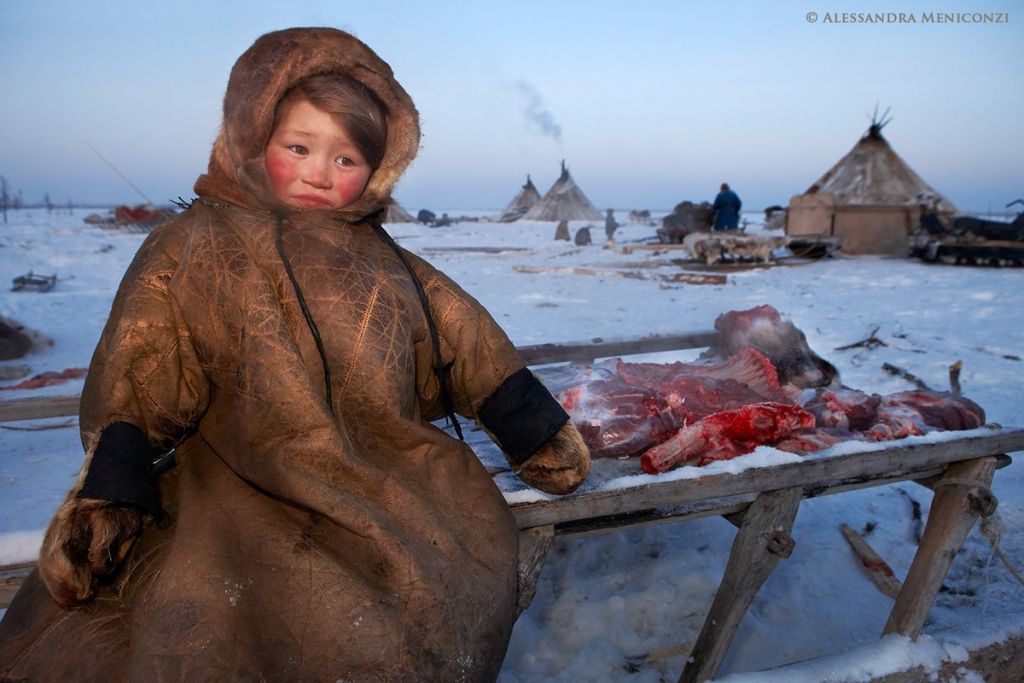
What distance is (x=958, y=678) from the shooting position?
256 cm

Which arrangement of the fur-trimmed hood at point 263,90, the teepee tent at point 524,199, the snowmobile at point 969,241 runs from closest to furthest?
the fur-trimmed hood at point 263,90 < the snowmobile at point 969,241 < the teepee tent at point 524,199

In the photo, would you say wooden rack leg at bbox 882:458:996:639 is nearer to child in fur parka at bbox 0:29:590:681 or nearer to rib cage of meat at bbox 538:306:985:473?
rib cage of meat at bbox 538:306:985:473

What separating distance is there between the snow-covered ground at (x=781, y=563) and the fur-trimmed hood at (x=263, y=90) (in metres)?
1.13

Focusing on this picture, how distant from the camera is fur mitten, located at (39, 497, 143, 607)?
1.36 meters

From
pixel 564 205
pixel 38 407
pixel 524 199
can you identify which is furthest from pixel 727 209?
pixel 524 199

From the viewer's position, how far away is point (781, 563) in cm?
357

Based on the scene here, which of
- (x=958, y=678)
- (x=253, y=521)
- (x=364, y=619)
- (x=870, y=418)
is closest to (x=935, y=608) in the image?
(x=958, y=678)

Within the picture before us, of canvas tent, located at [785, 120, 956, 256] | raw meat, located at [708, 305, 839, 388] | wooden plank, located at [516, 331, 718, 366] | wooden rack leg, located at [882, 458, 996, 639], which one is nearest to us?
wooden rack leg, located at [882, 458, 996, 639]

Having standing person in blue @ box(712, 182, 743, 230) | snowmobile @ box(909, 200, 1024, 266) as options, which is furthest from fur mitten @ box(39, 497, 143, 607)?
standing person in blue @ box(712, 182, 743, 230)

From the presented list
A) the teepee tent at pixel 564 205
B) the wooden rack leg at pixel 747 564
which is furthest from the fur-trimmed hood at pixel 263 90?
the teepee tent at pixel 564 205

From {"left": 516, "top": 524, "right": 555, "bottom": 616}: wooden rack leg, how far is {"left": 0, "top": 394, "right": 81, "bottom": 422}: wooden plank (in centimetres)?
252

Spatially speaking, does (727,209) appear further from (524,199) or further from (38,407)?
(524,199)

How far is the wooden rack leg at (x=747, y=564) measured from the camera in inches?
99.0

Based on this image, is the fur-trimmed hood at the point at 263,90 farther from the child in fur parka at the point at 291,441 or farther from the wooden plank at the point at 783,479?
the wooden plank at the point at 783,479
